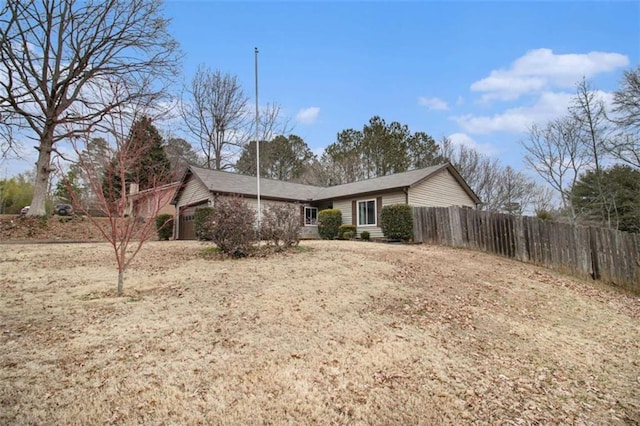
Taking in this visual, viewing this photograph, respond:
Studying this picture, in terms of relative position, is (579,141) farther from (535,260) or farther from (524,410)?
(524,410)

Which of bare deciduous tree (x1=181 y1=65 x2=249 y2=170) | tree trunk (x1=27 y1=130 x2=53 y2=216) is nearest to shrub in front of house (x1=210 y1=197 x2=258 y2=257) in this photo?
tree trunk (x1=27 y1=130 x2=53 y2=216)

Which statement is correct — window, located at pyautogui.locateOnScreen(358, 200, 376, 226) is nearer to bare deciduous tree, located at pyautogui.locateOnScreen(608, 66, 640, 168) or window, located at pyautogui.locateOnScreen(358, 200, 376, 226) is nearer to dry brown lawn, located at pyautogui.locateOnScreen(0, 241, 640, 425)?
dry brown lawn, located at pyautogui.locateOnScreen(0, 241, 640, 425)

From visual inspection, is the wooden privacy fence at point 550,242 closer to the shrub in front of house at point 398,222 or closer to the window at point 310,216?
the shrub in front of house at point 398,222

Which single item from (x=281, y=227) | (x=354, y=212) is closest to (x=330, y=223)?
(x=354, y=212)

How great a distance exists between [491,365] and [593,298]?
679 cm

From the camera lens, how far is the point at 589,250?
11055mm

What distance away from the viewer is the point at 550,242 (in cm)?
1152

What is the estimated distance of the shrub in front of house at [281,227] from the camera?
10.8 m

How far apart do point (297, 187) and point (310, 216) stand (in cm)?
270

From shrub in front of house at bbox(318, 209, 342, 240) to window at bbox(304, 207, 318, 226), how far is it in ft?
6.87

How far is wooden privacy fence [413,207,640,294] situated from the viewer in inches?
423

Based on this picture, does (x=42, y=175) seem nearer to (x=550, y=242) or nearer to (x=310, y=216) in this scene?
(x=310, y=216)

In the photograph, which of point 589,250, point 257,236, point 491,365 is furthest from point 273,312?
point 589,250

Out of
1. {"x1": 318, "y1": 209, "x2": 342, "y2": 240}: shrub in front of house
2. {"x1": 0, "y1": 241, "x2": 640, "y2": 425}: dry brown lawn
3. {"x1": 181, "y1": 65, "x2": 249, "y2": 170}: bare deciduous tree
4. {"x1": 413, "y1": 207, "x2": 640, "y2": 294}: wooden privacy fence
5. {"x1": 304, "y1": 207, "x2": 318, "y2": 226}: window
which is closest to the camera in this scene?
{"x1": 0, "y1": 241, "x2": 640, "y2": 425}: dry brown lawn
